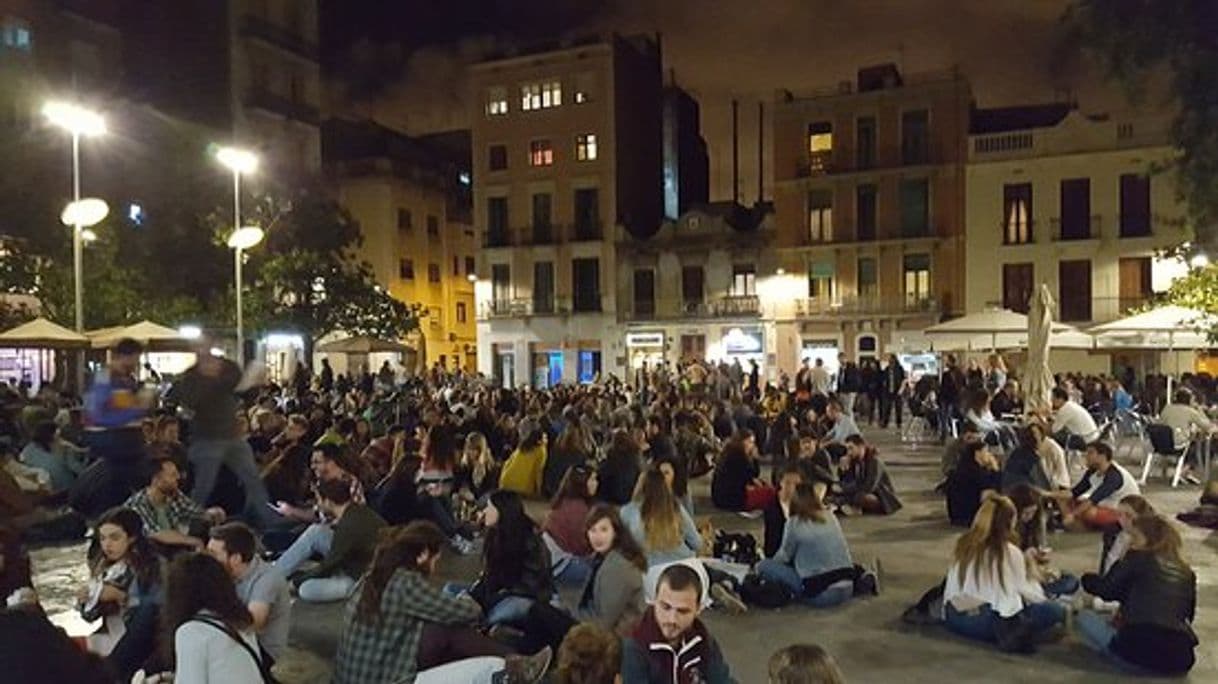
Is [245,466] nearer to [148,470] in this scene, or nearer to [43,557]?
[148,470]

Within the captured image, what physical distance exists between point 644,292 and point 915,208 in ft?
37.8

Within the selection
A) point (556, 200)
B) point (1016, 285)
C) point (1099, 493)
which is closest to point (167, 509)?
point (1099, 493)

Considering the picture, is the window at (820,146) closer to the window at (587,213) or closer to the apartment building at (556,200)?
the apartment building at (556,200)

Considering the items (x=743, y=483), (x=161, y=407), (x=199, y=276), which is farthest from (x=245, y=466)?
(x=199, y=276)

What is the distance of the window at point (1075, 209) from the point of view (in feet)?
120

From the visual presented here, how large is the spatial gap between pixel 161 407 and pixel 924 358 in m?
26.6

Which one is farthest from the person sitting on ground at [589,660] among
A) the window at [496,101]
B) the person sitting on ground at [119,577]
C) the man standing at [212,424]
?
the window at [496,101]

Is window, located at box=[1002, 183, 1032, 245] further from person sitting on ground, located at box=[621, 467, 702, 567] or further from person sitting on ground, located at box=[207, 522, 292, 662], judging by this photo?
person sitting on ground, located at box=[207, 522, 292, 662]

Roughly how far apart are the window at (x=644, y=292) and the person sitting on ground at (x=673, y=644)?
3869cm

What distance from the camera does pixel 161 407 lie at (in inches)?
692

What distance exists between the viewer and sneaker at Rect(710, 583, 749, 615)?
7832 mm

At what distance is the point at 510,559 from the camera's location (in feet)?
20.9

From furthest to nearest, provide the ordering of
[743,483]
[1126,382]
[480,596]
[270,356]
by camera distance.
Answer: [270,356], [1126,382], [743,483], [480,596]

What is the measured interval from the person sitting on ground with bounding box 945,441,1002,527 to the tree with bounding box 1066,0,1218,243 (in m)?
8.42
